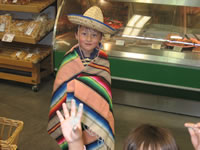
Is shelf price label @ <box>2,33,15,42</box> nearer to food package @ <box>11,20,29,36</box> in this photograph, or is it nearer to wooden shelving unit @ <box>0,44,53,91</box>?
food package @ <box>11,20,29,36</box>

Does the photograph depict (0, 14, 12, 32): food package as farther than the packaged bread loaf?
Yes

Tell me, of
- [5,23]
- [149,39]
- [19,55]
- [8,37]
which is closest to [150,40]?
[149,39]

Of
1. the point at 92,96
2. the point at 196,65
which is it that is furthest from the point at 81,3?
the point at 92,96

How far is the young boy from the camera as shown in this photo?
1.70 m

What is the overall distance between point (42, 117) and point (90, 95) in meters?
1.71

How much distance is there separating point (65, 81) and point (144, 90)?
1.81 meters

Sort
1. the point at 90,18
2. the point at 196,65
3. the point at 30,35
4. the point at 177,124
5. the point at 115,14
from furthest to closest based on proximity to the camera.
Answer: the point at 30,35, the point at 115,14, the point at 177,124, the point at 196,65, the point at 90,18

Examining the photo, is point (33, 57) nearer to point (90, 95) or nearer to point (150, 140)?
point (90, 95)

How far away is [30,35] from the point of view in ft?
12.1

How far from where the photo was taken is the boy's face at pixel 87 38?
177 centimetres

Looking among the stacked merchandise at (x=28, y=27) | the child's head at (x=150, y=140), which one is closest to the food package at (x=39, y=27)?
the stacked merchandise at (x=28, y=27)

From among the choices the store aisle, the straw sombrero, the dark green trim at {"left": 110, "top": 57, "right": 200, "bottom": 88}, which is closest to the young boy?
the straw sombrero

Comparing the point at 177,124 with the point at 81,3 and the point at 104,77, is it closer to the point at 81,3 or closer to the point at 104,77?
the point at 104,77

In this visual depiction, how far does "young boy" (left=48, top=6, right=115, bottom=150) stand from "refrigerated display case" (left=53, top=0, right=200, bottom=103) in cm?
130
